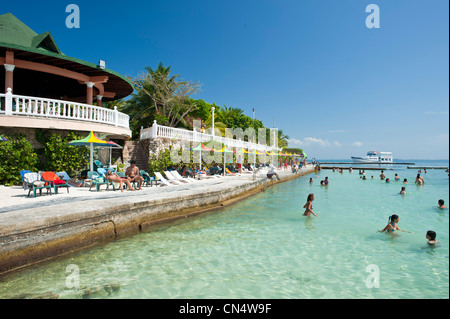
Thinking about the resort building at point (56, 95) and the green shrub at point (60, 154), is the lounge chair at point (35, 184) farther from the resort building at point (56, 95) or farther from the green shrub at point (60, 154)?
the resort building at point (56, 95)

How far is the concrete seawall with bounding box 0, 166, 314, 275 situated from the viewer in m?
5.19

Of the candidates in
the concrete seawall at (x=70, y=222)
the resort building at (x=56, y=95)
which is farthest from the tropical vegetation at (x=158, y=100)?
the concrete seawall at (x=70, y=222)

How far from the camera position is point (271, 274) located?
5473 millimetres

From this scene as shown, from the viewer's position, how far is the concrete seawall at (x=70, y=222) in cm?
519

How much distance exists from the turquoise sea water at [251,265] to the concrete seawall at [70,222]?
0.31 m

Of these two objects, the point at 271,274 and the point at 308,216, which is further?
the point at 308,216

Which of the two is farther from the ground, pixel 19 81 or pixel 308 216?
pixel 19 81

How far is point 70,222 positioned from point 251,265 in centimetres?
450

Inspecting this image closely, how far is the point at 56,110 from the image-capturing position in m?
13.5
